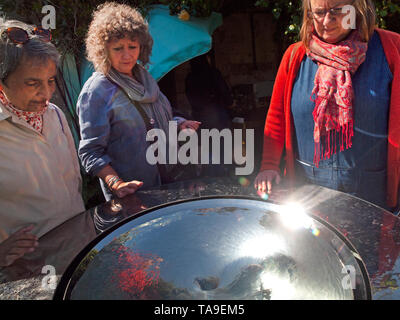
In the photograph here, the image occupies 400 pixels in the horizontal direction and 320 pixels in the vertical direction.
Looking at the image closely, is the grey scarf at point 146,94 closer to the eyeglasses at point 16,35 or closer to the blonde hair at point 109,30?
the blonde hair at point 109,30

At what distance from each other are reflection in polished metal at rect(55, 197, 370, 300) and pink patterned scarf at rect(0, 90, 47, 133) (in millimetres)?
632

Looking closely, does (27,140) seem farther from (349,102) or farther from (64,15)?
(64,15)

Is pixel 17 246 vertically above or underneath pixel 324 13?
underneath

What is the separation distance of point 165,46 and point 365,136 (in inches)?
97.5

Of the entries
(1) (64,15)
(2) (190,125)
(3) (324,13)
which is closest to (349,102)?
(3) (324,13)

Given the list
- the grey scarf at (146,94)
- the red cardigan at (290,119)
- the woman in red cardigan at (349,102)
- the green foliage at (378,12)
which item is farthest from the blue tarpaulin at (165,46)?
the woman in red cardigan at (349,102)

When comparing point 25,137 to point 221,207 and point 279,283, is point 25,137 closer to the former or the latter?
point 221,207

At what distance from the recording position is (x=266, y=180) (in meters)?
1.49

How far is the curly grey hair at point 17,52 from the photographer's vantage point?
1.18 meters

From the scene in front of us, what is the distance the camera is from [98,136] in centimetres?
153

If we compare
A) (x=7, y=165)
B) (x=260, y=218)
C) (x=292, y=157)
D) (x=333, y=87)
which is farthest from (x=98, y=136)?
(x=333, y=87)

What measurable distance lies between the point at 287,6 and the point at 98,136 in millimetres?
2888

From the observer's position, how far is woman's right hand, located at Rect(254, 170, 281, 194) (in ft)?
4.58

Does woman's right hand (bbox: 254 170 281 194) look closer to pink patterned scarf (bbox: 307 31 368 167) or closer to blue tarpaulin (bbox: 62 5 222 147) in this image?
pink patterned scarf (bbox: 307 31 368 167)
